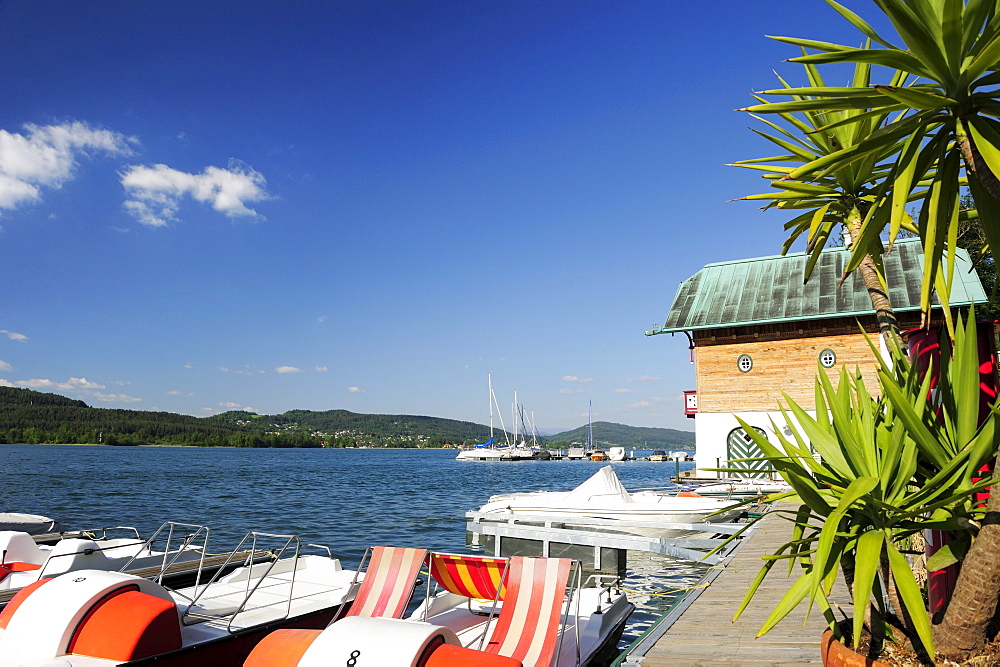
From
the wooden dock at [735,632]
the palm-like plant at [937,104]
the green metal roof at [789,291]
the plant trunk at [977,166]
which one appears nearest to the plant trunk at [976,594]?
the palm-like plant at [937,104]

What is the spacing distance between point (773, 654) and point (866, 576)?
2.72 m

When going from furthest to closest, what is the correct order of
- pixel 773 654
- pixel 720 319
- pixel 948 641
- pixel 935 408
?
1. pixel 720 319
2. pixel 773 654
3. pixel 935 408
4. pixel 948 641

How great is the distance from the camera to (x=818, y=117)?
5.34m

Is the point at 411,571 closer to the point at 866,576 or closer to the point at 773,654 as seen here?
the point at 773,654

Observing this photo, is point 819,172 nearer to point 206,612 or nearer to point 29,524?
point 206,612

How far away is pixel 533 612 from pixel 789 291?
2750 centimetres

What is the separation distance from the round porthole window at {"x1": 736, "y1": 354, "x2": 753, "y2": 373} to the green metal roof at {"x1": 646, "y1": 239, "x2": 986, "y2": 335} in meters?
1.52

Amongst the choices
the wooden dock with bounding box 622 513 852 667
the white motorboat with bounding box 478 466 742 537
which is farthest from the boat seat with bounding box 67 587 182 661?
the white motorboat with bounding box 478 466 742 537

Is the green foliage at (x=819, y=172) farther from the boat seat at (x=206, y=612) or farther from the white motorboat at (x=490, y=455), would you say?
the white motorboat at (x=490, y=455)

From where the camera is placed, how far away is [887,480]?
3.36 m

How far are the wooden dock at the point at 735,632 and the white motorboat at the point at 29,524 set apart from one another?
13498 mm

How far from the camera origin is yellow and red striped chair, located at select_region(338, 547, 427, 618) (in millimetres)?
7773

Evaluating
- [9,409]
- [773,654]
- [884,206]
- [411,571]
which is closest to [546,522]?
[411,571]

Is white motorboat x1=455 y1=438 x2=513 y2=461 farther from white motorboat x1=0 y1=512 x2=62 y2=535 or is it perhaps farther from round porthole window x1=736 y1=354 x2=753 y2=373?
white motorboat x1=0 y1=512 x2=62 y2=535
